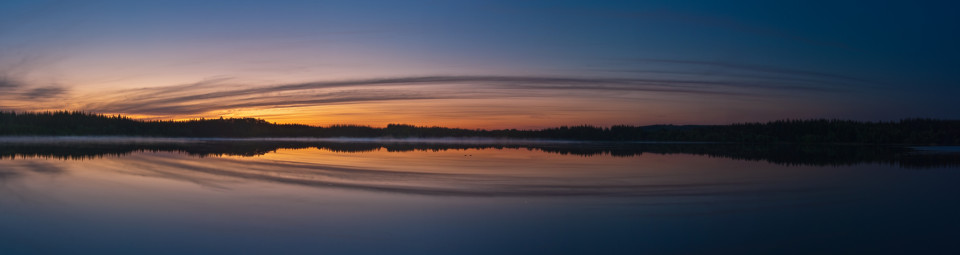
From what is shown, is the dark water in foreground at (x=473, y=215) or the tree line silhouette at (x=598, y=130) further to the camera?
the tree line silhouette at (x=598, y=130)

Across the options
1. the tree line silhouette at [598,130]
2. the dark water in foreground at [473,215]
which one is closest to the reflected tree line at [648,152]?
the dark water in foreground at [473,215]

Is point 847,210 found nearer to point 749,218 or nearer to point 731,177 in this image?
point 749,218

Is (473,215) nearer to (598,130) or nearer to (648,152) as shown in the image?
(648,152)

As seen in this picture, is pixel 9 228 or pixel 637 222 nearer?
pixel 9 228

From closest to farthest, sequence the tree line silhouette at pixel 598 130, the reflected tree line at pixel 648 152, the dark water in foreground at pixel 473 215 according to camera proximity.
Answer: the dark water in foreground at pixel 473 215
the reflected tree line at pixel 648 152
the tree line silhouette at pixel 598 130

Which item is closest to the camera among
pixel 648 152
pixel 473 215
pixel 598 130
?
pixel 473 215

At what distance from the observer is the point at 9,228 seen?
6.87 meters

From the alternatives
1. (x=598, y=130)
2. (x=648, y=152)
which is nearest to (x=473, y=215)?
(x=648, y=152)

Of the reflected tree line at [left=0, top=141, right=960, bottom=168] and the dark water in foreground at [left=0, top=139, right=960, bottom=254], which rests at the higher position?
the reflected tree line at [left=0, top=141, right=960, bottom=168]

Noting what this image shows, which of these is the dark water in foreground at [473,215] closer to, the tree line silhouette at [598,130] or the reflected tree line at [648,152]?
the reflected tree line at [648,152]

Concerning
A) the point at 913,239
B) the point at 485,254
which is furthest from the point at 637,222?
the point at 913,239

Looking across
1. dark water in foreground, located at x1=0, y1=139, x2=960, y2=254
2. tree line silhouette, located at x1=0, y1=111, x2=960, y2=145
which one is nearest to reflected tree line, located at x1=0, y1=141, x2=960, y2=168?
dark water in foreground, located at x1=0, y1=139, x2=960, y2=254

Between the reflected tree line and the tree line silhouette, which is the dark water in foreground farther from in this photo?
the tree line silhouette

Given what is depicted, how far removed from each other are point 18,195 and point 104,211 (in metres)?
3.15
